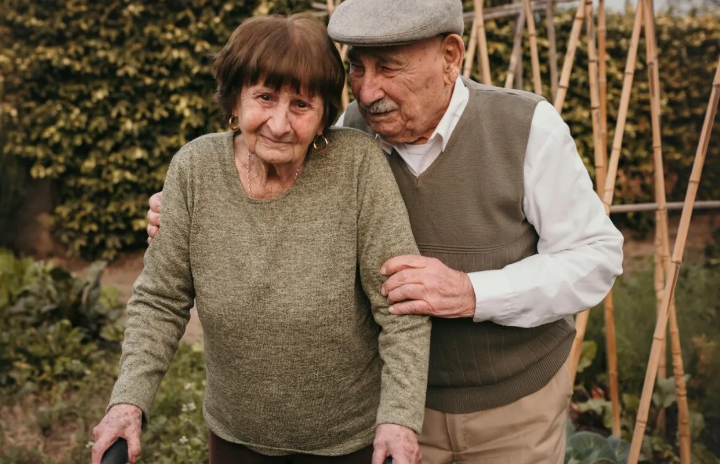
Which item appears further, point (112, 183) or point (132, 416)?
point (112, 183)

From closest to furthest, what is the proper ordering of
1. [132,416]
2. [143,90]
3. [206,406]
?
[132,416], [206,406], [143,90]

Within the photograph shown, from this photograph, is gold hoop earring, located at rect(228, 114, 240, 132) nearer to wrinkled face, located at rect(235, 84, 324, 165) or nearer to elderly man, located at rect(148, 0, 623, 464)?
wrinkled face, located at rect(235, 84, 324, 165)

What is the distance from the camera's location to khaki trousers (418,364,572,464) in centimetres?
196

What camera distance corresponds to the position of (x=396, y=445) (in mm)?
1582

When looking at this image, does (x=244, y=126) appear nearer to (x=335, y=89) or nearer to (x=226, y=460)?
(x=335, y=89)

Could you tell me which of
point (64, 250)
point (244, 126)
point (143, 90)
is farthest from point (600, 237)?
point (64, 250)

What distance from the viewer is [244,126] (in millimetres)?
1690

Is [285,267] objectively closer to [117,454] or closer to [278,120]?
[278,120]

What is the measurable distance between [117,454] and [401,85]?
0.99 metres

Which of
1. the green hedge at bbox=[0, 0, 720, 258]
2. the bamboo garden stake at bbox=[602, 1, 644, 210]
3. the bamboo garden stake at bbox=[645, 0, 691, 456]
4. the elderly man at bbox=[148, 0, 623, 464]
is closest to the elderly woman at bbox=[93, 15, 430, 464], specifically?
the elderly man at bbox=[148, 0, 623, 464]

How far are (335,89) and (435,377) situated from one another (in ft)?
2.45

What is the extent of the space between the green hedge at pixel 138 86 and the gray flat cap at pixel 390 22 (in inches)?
162

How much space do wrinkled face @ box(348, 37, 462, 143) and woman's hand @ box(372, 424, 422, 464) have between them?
26.4 inches

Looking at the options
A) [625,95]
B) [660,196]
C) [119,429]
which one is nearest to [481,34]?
[625,95]
